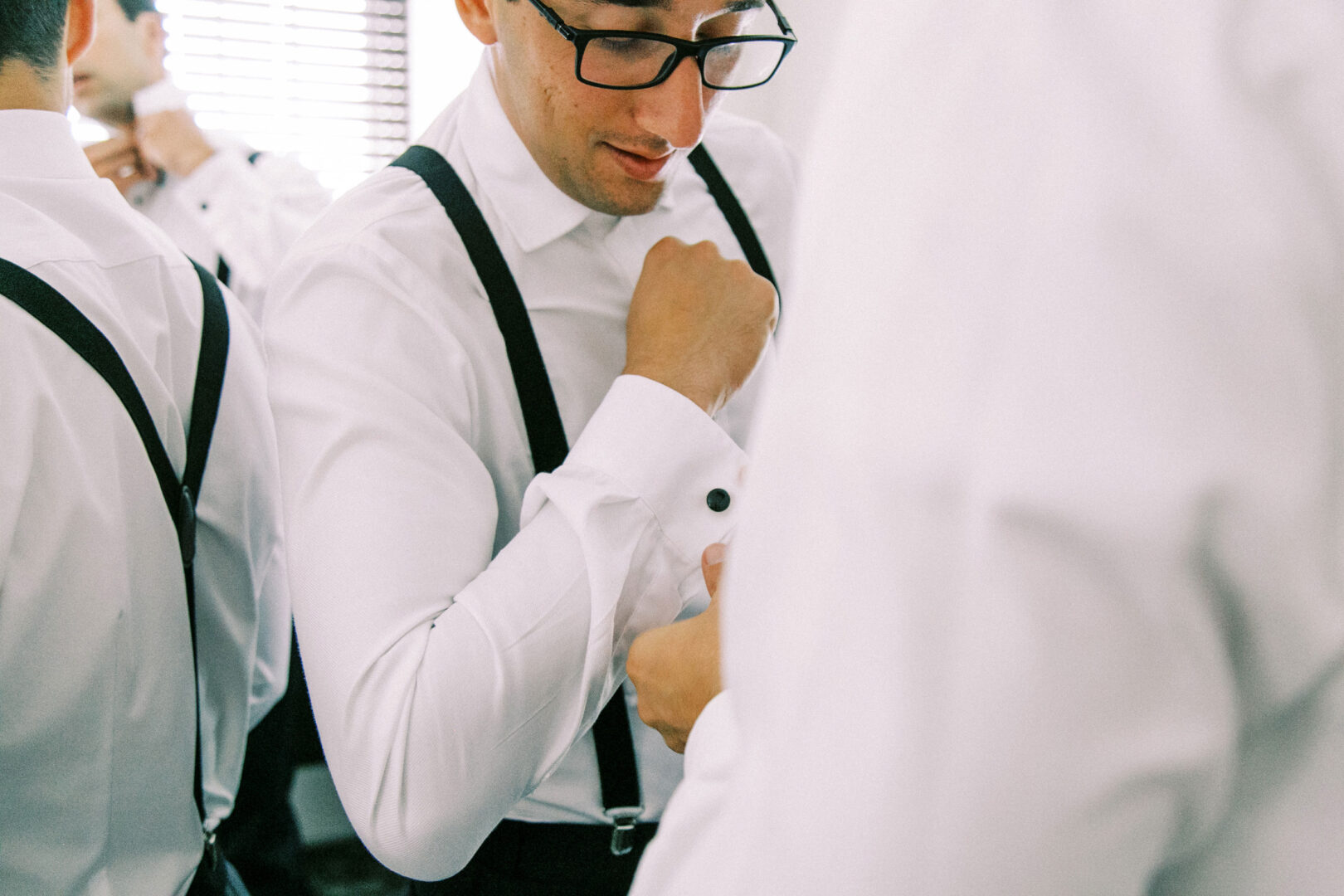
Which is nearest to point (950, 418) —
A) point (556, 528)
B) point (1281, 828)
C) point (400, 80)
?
point (1281, 828)

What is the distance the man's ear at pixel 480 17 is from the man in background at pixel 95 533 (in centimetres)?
43

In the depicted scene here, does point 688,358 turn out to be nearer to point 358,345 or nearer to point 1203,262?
point 358,345

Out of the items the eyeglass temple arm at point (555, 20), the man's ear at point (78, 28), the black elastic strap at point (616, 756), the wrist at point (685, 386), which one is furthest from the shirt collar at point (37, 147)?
the black elastic strap at point (616, 756)

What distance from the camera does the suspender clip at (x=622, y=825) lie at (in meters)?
0.93

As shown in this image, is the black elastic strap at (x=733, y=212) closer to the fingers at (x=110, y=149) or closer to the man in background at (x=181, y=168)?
the man in background at (x=181, y=168)

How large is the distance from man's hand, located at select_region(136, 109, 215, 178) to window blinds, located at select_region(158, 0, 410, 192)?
0.96 meters

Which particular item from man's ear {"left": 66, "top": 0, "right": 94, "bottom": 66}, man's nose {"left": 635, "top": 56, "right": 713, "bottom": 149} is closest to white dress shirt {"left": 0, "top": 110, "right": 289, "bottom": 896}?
man's ear {"left": 66, "top": 0, "right": 94, "bottom": 66}

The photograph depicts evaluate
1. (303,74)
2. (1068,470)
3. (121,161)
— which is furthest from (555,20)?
(303,74)

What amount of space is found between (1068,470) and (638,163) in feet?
2.64

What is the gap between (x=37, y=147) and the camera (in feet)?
3.19

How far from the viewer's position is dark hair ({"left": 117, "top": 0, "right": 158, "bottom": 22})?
83.9 inches

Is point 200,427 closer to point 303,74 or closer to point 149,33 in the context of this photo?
point 149,33

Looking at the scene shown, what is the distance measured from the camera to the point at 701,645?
542 mm

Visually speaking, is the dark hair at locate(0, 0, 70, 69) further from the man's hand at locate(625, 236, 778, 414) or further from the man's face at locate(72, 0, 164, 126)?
the man's face at locate(72, 0, 164, 126)
